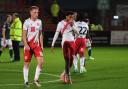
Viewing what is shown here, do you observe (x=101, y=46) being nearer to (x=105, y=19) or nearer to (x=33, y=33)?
(x=105, y=19)

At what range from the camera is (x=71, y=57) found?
17.4m

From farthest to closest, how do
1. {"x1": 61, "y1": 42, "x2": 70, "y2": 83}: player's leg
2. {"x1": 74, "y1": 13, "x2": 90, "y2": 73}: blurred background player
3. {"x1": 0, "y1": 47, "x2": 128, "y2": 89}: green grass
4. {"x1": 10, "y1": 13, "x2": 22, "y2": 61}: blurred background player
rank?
{"x1": 10, "y1": 13, "x2": 22, "y2": 61}: blurred background player < {"x1": 74, "y1": 13, "x2": 90, "y2": 73}: blurred background player < {"x1": 61, "y1": 42, "x2": 70, "y2": 83}: player's leg < {"x1": 0, "y1": 47, "x2": 128, "y2": 89}: green grass

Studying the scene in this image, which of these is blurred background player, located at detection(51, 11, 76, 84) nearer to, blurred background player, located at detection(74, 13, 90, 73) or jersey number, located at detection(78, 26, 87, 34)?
A: blurred background player, located at detection(74, 13, 90, 73)

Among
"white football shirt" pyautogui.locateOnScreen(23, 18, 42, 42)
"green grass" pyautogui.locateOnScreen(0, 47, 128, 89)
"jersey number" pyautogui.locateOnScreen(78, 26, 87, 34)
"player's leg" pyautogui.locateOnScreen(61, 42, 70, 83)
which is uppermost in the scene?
"white football shirt" pyautogui.locateOnScreen(23, 18, 42, 42)

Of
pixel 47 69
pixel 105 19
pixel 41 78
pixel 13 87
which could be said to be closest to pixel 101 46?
pixel 105 19

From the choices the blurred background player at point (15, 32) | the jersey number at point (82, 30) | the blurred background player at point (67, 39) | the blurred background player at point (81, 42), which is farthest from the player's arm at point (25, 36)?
the blurred background player at point (15, 32)

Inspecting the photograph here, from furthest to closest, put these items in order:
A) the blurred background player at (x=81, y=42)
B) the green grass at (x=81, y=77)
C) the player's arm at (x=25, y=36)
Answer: the blurred background player at (x=81, y=42) < the green grass at (x=81, y=77) < the player's arm at (x=25, y=36)

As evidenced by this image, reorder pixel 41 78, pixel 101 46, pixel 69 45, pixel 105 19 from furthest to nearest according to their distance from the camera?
1. pixel 105 19
2. pixel 101 46
3. pixel 41 78
4. pixel 69 45

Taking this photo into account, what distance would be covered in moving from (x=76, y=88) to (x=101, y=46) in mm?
26482

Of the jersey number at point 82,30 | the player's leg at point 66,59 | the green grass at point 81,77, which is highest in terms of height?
the jersey number at point 82,30

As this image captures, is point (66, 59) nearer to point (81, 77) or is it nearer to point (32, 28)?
point (32, 28)

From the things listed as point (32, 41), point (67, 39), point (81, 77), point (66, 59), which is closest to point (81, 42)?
point (81, 77)

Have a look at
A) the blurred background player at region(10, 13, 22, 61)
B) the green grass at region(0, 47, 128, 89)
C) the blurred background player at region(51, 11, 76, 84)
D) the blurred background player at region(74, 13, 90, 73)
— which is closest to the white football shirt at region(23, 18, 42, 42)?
the blurred background player at region(51, 11, 76, 84)

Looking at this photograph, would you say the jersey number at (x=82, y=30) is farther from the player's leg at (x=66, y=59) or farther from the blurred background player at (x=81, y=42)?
the player's leg at (x=66, y=59)
